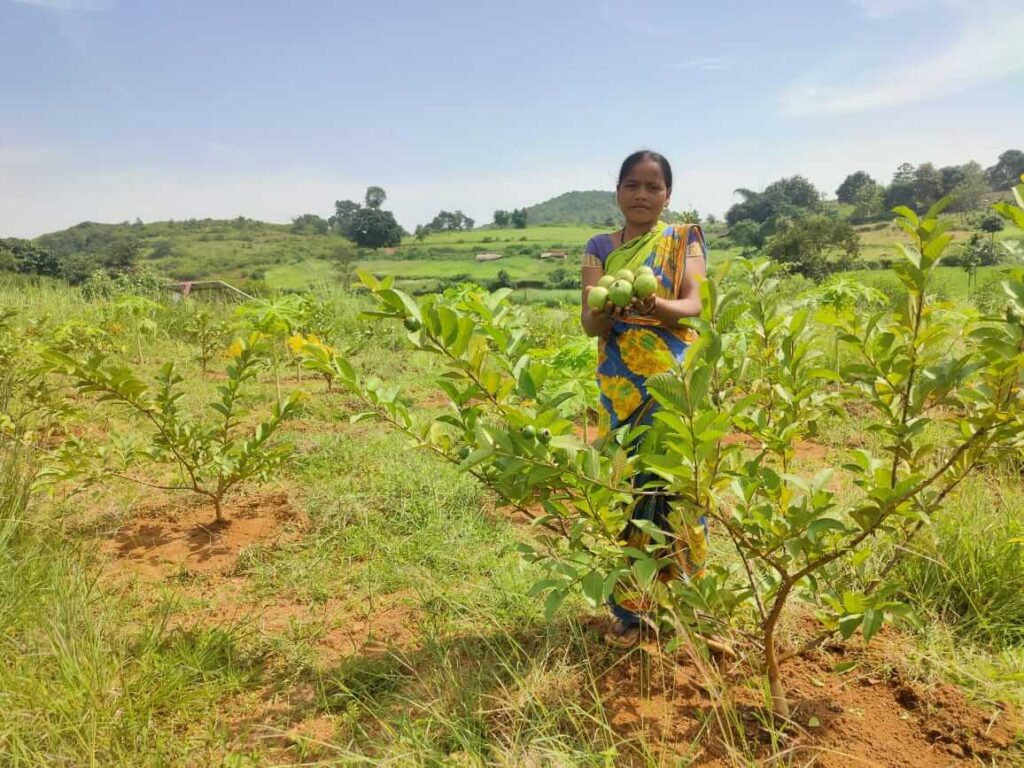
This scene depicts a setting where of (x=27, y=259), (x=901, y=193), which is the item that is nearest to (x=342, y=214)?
(x=27, y=259)

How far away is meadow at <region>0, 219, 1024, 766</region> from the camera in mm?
1420

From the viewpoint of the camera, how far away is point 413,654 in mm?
1929

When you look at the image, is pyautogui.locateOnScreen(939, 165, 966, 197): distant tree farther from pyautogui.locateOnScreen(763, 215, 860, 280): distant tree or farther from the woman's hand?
the woman's hand

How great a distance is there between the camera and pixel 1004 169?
55250mm

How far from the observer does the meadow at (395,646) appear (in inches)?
55.9

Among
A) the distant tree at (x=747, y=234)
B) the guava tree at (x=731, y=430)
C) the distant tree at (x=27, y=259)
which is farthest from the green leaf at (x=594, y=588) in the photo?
the distant tree at (x=747, y=234)

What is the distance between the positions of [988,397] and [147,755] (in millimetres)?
2079

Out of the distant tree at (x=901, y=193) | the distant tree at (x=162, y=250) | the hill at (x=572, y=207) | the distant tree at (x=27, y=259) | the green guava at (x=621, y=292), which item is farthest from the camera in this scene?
the hill at (x=572, y=207)

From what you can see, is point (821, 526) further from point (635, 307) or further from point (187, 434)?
point (187, 434)

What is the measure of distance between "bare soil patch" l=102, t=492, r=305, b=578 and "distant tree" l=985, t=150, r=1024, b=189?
69.0m

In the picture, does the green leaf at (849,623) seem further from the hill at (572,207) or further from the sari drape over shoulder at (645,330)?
the hill at (572,207)

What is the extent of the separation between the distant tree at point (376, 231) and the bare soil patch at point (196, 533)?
38925 millimetres

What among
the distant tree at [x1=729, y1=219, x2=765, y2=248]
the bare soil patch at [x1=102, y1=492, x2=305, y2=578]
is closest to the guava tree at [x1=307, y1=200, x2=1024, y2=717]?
the bare soil patch at [x1=102, y1=492, x2=305, y2=578]

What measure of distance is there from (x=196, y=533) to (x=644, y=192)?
8.81ft
